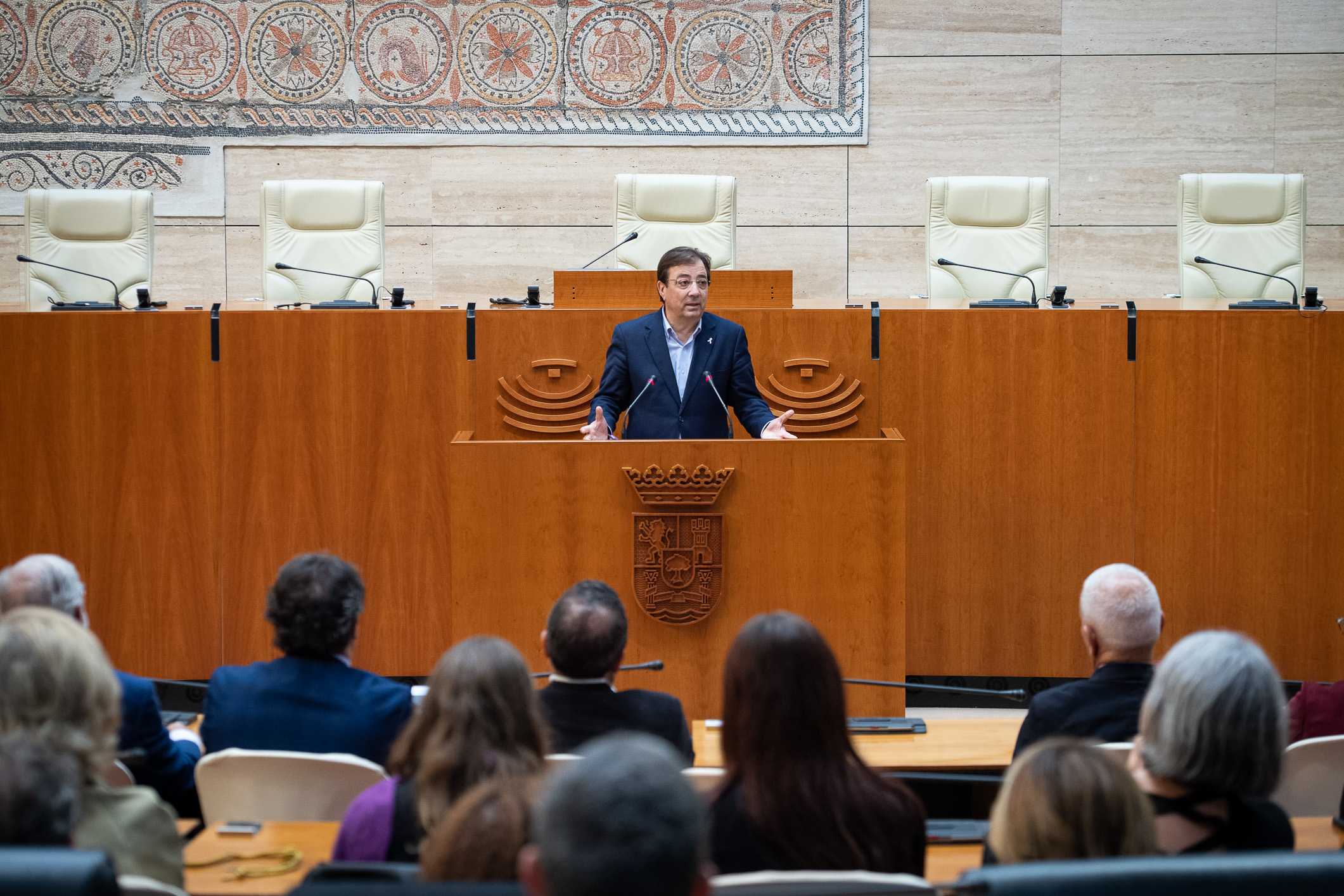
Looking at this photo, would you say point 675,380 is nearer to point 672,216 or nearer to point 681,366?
point 681,366

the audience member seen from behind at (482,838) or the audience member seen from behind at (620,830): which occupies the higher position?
the audience member seen from behind at (620,830)

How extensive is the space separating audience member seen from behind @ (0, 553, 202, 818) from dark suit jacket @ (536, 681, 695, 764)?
0.76m

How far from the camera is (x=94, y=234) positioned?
22.0 feet

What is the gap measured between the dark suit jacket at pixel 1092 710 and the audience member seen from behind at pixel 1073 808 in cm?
87

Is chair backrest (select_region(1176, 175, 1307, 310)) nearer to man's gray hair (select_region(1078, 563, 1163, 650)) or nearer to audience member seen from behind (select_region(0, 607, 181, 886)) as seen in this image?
man's gray hair (select_region(1078, 563, 1163, 650))

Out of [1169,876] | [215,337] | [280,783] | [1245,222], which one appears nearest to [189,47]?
[215,337]

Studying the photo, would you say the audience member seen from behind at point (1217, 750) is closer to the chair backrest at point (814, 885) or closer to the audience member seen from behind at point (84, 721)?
the chair backrest at point (814, 885)

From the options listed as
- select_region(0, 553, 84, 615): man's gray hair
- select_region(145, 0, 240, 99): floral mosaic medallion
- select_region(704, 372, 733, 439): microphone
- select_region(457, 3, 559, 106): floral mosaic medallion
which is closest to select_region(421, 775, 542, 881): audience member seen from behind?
select_region(0, 553, 84, 615): man's gray hair

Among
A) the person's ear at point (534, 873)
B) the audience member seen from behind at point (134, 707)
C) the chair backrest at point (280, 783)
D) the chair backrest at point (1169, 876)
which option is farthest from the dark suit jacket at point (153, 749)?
the chair backrest at point (1169, 876)

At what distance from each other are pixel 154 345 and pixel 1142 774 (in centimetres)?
397

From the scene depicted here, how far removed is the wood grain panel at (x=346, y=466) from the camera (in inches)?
189

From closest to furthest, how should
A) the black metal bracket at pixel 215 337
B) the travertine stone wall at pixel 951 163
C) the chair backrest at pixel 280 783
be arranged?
the chair backrest at pixel 280 783 → the black metal bracket at pixel 215 337 → the travertine stone wall at pixel 951 163

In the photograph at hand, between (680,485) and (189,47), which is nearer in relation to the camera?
(680,485)

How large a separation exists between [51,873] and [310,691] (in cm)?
100
